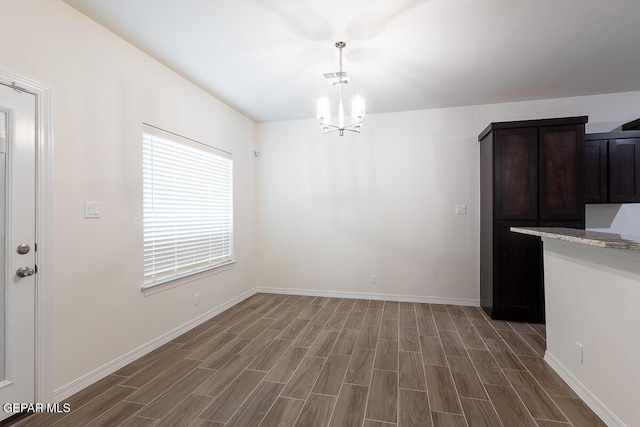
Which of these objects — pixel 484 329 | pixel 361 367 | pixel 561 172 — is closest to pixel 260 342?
pixel 361 367

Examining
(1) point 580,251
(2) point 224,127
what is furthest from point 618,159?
(2) point 224,127

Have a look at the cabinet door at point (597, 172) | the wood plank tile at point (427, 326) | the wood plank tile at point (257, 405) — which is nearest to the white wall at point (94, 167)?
the wood plank tile at point (257, 405)

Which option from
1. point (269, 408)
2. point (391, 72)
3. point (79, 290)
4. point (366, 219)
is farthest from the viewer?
point (366, 219)

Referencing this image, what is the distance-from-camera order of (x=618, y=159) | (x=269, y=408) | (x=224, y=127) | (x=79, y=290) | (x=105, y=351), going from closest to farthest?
(x=269, y=408), (x=79, y=290), (x=105, y=351), (x=618, y=159), (x=224, y=127)

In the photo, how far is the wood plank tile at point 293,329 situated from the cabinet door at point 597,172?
3661 mm

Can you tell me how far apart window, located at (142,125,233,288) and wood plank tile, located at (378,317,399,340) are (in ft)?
7.26

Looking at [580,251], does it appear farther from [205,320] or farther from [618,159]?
[205,320]

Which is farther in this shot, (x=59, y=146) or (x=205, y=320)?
(x=205, y=320)

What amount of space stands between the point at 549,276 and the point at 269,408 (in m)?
2.48

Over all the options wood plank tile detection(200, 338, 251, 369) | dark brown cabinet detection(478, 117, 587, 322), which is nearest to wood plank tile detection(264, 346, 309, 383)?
wood plank tile detection(200, 338, 251, 369)

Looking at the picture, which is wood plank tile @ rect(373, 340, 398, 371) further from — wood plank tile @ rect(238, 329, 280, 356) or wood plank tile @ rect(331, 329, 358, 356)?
wood plank tile @ rect(238, 329, 280, 356)

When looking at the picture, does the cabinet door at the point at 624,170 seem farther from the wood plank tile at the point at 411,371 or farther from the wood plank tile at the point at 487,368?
the wood plank tile at the point at 411,371

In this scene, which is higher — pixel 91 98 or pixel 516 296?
pixel 91 98

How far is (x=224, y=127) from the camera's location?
4.07 metres
